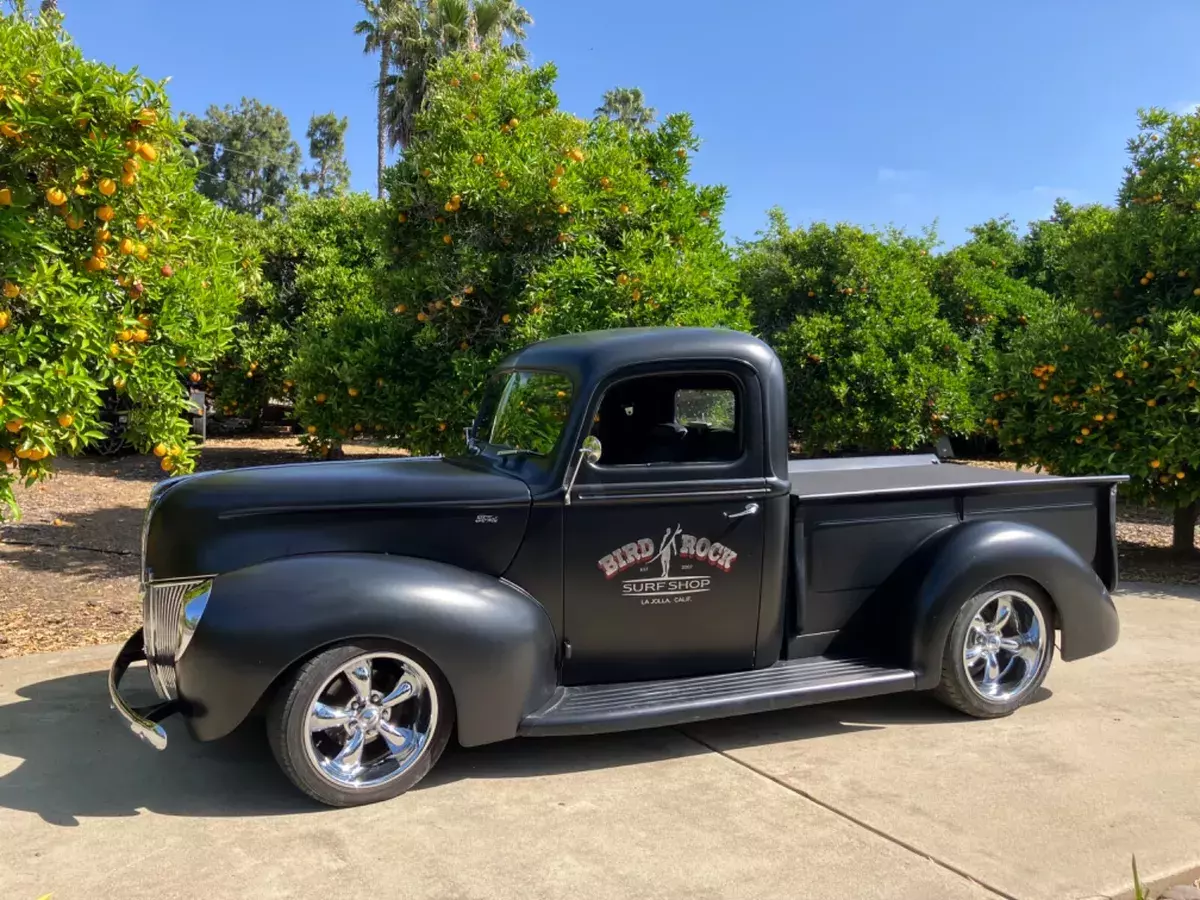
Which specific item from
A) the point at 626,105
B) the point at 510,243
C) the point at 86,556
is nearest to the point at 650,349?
the point at 510,243

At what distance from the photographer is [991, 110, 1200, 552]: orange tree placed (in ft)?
23.7

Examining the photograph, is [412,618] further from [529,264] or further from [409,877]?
[529,264]

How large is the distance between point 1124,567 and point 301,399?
7657 millimetres

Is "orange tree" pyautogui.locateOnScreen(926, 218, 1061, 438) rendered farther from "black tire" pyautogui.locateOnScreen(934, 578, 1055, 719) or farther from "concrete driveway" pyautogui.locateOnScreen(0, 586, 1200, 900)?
"concrete driveway" pyautogui.locateOnScreen(0, 586, 1200, 900)

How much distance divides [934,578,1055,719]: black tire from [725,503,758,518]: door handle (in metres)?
1.09

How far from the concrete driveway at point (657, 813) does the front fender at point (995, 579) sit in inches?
14.1

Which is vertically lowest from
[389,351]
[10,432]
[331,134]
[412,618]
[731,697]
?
[731,697]

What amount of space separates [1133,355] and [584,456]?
17.9 feet

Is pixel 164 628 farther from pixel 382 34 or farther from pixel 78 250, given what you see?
pixel 382 34

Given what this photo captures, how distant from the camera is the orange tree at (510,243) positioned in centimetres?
705

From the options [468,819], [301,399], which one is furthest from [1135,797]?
[301,399]

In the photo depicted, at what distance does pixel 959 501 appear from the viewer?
456cm

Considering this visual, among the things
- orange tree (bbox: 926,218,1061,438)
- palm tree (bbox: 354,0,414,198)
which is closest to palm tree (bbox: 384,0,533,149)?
palm tree (bbox: 354,0,414,198)

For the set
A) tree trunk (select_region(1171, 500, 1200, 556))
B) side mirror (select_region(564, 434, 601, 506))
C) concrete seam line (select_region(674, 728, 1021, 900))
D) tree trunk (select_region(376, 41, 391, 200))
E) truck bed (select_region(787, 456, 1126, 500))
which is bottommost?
concrete seam line (select_region(674, 728, 1021, 900))
